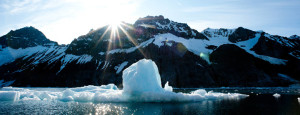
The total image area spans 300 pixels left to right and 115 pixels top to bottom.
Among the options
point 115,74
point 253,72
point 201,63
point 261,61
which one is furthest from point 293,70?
point 115,74

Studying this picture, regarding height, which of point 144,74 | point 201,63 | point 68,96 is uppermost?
point 201,63

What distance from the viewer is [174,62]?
472 ft

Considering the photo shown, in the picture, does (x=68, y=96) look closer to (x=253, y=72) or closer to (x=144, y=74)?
(x=144, y=74)

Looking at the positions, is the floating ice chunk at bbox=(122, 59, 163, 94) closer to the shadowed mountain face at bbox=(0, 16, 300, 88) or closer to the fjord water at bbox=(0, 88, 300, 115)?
the fjord water at bbox=(0, 88, 300, 115)

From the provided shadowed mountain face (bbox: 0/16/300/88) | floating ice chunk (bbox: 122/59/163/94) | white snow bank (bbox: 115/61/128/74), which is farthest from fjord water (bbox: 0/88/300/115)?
white snow bank (bbox: 115/61/128/74)

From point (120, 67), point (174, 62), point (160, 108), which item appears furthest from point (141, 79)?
point (120, 67)

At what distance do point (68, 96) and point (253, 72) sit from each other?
122m

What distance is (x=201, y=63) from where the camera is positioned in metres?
146

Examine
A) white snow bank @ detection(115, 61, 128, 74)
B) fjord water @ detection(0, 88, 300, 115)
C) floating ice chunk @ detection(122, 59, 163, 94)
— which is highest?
white snow bank @ detection(115, 61, 128, 74)

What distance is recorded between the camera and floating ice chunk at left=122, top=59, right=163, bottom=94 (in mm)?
44800

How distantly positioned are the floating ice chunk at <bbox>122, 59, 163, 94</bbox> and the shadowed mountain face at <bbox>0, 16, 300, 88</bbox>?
8597 centimetres

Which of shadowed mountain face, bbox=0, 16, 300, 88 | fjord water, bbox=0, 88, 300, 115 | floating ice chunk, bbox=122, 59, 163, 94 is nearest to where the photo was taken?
fjord water, bbox=0, 88, 300, 115

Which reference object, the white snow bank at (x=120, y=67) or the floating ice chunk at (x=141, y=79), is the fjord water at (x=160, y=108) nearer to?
Answer: the floating ice chunk at (x=141, y=79)

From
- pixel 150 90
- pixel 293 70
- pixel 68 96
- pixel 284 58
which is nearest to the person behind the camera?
pixel 150 90
